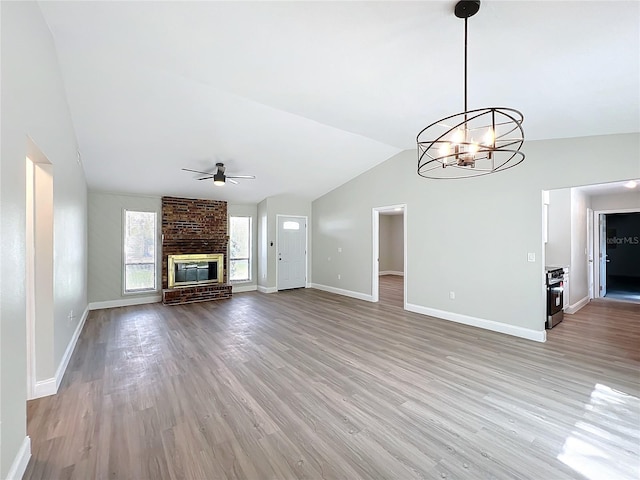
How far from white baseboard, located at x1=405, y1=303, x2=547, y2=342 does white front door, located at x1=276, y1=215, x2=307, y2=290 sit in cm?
354

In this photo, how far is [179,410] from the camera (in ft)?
8.07

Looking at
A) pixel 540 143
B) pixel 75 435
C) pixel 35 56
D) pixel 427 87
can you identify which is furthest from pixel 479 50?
pixel 75 435

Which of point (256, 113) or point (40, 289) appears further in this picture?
point (256, 113)

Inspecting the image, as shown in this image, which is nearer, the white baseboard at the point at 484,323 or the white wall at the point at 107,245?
the white baseboard at the point at 484,323

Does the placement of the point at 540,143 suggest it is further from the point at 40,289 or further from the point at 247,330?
the point at 40,289

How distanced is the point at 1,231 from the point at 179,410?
6.00ft

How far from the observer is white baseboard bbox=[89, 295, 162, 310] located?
6.04 meters

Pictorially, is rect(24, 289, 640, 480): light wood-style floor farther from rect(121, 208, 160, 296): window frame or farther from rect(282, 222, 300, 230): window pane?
rect(282, 222, 300, 230): window pane

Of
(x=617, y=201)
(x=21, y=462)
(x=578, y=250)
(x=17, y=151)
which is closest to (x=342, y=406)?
(x=21, y=462)

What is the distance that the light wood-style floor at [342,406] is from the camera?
1867 mm

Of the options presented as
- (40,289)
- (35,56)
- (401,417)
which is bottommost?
(401,417)

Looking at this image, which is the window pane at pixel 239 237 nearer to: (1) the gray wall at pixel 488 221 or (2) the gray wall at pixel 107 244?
(2) the gray wall at pixel 107 244

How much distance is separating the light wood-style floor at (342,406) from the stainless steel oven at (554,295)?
0.22 m

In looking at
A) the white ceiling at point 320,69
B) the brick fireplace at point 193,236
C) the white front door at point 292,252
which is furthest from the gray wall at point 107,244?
the white front door at point 292,252
